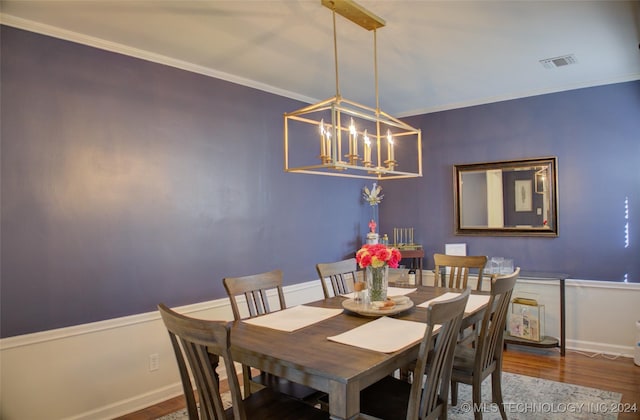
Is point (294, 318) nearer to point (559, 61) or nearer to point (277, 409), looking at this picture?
point (277, 409)

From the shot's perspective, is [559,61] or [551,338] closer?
[559,61]

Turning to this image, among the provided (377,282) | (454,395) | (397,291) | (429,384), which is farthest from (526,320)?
(429,384)

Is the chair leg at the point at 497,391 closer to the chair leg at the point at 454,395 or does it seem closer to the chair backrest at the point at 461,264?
the chair leg at the point at 454,395

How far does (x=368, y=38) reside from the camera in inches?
110

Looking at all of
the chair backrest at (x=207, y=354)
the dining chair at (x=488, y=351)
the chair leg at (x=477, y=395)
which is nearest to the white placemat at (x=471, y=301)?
the dining chair at (x=488, y=351)

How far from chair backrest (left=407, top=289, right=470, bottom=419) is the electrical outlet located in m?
2.13

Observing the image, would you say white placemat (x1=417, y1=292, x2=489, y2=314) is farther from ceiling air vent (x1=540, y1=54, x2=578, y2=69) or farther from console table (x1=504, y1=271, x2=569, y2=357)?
ceiling air vent (x1=540, y1=54, x2=578, y2=69)

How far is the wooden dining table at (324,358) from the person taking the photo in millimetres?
1491

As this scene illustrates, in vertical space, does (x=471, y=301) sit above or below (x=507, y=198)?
below

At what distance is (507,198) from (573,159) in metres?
0.71

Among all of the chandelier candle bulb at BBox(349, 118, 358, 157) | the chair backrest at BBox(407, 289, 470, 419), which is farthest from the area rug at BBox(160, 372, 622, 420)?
the chandelier candle bulb at BBox(349, 118, 358, 157)

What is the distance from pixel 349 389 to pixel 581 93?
3.90 m

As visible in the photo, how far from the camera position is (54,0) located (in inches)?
88.9

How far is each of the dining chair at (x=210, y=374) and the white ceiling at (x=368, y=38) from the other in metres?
1.84
